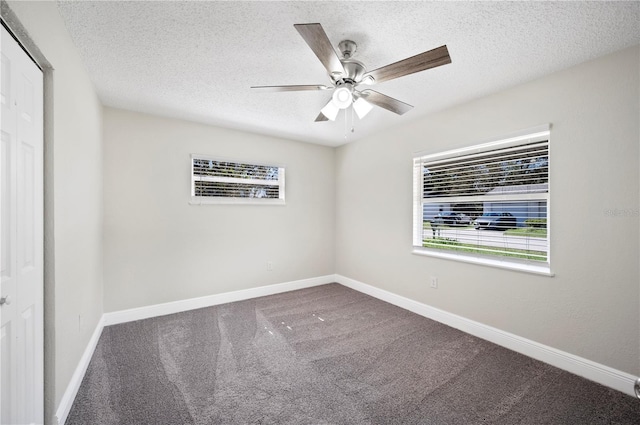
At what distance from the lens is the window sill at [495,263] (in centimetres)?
229

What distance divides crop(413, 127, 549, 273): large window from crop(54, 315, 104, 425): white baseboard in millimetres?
3265

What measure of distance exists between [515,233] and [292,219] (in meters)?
2.82

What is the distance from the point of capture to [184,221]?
131 inches

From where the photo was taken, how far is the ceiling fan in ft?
4.72

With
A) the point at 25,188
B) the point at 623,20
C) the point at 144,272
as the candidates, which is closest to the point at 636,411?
the point at 623,20

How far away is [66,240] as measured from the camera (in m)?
1.68

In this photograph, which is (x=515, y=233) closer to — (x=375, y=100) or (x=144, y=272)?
(x=375, y=100)

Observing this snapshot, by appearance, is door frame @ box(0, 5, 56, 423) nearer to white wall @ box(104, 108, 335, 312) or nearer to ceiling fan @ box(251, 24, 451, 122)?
ceiling fan @ box(251, 24, 451, 122)

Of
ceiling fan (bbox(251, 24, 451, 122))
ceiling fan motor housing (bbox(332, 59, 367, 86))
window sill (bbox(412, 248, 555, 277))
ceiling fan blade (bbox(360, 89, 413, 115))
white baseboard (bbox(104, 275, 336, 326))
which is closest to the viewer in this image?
ceiling fan (bbox(251, 24, 451, 122))

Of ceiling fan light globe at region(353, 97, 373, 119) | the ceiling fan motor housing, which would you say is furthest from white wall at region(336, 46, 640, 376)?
the ceiling fan motor housing

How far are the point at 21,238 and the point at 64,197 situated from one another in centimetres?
52

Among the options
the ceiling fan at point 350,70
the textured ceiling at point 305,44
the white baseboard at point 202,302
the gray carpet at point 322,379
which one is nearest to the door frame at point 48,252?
the gray carpet at point 322,379

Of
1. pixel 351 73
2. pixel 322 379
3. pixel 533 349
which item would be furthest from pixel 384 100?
pixel 533 349

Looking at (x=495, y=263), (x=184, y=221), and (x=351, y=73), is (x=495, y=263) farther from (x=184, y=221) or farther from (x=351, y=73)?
(x=184, y=221)
